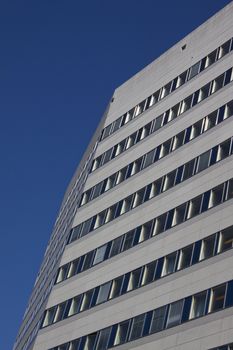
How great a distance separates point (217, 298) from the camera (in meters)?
41.4

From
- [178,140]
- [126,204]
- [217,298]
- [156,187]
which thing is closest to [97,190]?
[126,204]

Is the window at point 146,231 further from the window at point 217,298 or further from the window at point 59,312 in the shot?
the window at point 217,298

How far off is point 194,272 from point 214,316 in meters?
4.94

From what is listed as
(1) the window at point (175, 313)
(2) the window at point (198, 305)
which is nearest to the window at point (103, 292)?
(1) the window at point (175, 313)

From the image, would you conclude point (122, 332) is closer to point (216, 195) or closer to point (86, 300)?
point (86, 300)

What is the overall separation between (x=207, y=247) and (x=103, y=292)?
12.3 metres

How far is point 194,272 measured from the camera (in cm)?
4459

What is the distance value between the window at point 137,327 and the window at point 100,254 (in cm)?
1017

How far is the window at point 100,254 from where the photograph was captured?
56.8 meters

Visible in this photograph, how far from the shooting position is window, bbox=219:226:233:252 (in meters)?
43.5

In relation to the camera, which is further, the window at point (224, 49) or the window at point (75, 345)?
the window at point (224, 49)

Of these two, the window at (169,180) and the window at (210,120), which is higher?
the window at (210,120)

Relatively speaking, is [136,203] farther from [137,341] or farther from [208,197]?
[137,341]

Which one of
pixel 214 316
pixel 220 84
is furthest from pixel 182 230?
pixel 220 84
